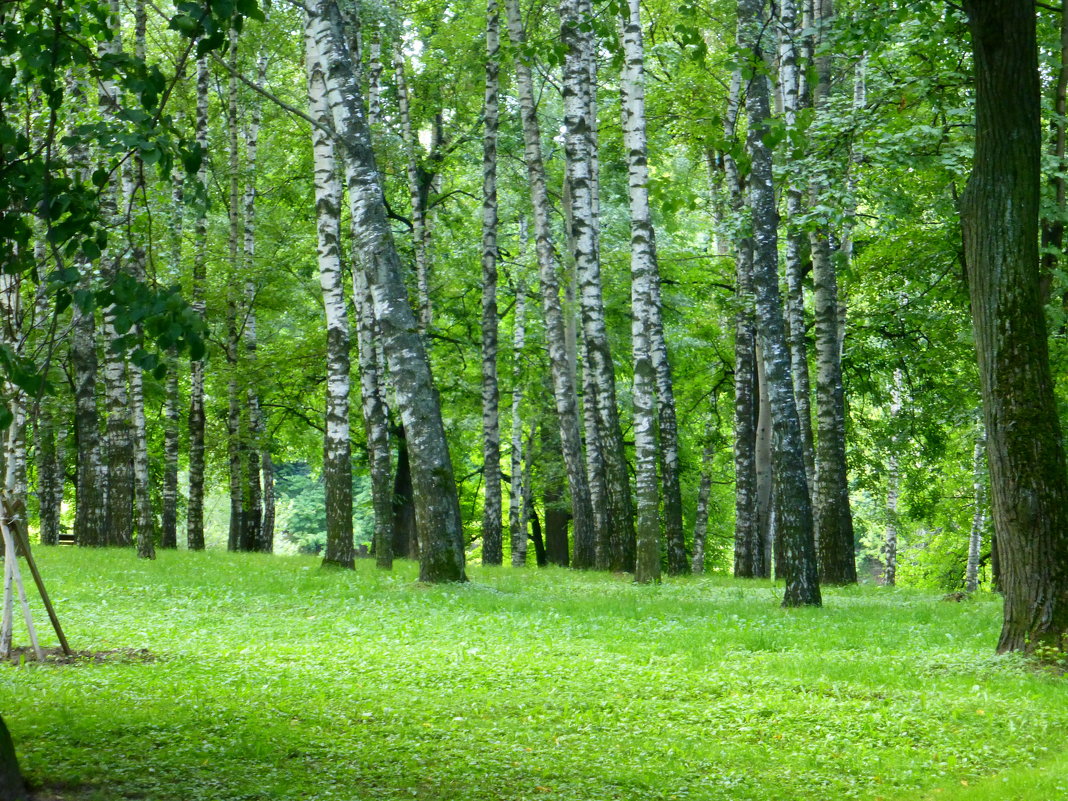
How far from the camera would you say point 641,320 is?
59.9ft

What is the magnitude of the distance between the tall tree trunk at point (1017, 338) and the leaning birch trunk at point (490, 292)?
47.5ft

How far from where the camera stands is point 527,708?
320 inches

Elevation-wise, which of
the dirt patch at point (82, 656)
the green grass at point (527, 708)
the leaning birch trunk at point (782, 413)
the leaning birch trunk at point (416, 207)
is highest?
the leaning birch trunk at point (416, 207)

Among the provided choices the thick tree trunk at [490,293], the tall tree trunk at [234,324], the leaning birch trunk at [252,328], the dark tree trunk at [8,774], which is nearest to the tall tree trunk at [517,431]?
the thick tree trunk at [490,293]

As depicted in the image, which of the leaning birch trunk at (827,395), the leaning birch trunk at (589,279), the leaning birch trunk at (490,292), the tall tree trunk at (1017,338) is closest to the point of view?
the tall tree trunk at (1017,338)

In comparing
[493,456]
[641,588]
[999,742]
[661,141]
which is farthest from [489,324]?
[999,742]

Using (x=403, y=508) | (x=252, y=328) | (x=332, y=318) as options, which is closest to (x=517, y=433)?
(x=403, y=508)

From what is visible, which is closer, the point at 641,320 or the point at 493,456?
the point at 641,320

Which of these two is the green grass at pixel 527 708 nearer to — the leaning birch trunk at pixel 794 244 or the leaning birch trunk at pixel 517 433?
the leaning birch trunk at pixel 794 244

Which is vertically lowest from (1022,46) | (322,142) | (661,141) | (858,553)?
(858,553)

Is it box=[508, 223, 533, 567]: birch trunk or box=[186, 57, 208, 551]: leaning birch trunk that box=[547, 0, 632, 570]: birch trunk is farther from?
box=[186, 57, 208, 551]: leaning birch trunk

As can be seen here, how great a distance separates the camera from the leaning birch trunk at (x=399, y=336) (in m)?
15.8

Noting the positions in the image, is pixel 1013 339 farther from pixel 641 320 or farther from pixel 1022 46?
pixel 641 320

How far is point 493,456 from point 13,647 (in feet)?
54.6
